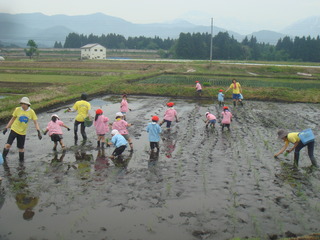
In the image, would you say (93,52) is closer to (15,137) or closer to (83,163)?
(15,137)

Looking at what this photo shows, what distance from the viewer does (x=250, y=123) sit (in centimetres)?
1398

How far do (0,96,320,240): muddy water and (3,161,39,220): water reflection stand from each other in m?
0.02

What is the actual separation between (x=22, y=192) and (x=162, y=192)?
9.94ft

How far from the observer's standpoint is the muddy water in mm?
5336

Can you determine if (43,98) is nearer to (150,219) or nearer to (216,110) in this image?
(216,110)

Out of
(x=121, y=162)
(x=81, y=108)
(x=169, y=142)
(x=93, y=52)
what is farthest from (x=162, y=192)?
(x=93, y=52)

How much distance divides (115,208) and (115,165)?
7.96ft

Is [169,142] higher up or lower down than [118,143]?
lower down

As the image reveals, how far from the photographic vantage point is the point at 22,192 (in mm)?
6523

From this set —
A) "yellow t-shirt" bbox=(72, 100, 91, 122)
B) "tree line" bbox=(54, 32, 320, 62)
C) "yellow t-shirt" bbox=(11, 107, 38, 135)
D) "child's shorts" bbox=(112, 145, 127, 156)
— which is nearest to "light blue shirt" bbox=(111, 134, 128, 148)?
"child's shorts" bbox=(112, 145, 127, 156)

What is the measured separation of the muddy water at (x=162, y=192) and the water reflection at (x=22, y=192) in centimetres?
2

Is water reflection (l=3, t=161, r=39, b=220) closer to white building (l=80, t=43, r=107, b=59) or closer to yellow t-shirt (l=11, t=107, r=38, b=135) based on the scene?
yellow t-shirt (l=11, t=107, r=38, b=135)

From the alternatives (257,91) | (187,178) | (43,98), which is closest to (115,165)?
(187,178)

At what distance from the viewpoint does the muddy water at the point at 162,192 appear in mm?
5336
